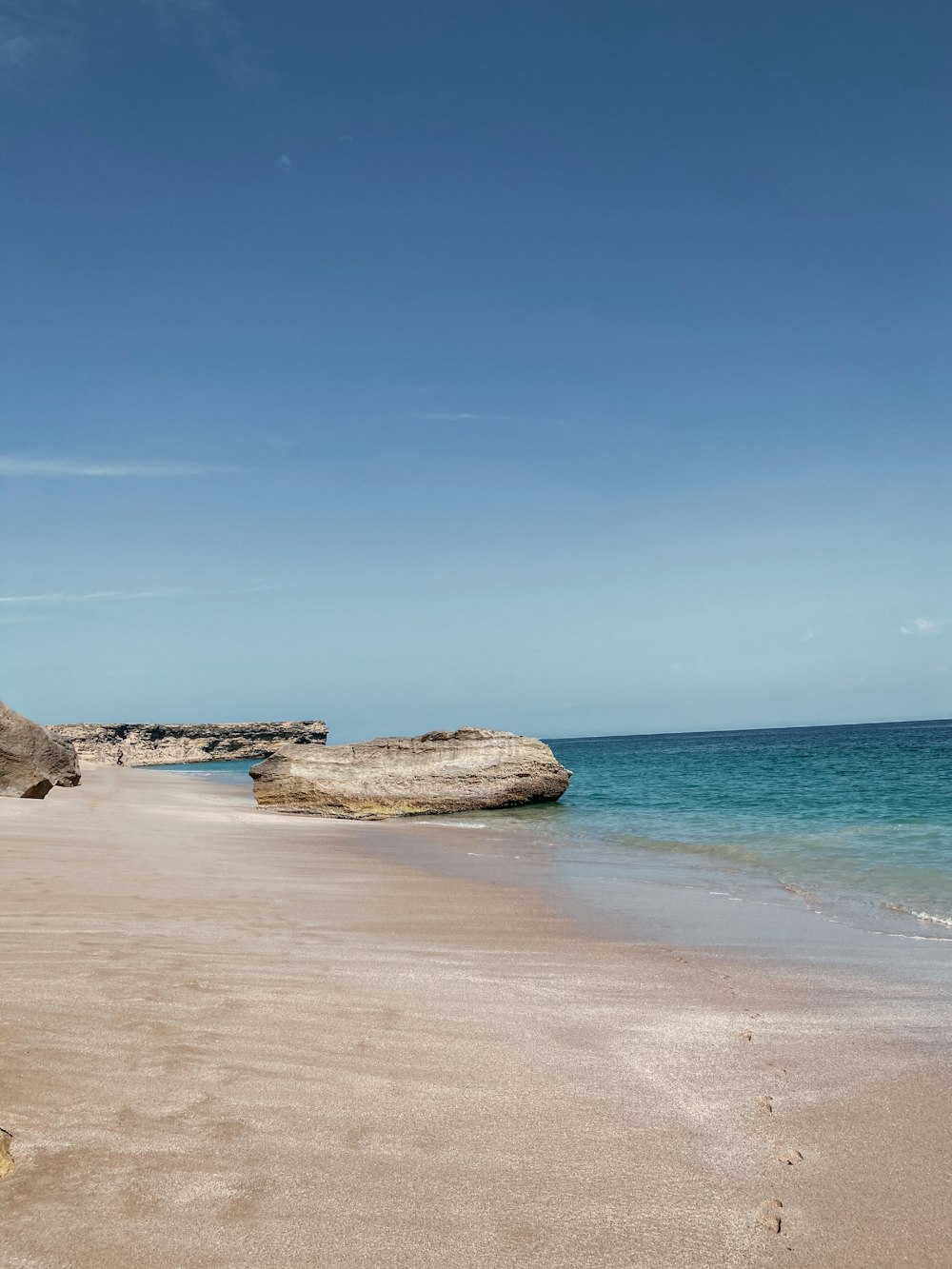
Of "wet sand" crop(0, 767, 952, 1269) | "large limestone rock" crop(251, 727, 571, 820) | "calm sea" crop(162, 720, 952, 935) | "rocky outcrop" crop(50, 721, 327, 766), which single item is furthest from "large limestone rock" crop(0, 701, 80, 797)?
"rocky outcrop" crop(50, 721, 327, 766)

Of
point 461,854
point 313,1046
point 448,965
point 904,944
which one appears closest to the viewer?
point 313,1046

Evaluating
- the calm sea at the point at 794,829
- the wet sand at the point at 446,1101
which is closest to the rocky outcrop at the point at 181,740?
the calm sea at the point at 794,829

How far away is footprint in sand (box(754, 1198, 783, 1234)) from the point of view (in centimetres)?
240

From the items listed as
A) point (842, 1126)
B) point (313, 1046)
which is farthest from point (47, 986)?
point (842, 1126)

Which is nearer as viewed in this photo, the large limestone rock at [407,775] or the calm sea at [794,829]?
the calm sea at [794,829]

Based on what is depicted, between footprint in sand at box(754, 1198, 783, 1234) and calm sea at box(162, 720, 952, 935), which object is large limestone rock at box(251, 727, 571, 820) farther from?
footprint in sand at box(754, 1198, 783, 1234)

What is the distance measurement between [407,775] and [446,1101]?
56.7 ft

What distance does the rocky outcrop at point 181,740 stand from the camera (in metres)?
92.6

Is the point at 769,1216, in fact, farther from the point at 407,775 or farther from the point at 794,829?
the point at 407,775

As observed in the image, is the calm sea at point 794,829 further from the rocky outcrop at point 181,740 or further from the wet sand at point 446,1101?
the rocky outcrop at point 181,740

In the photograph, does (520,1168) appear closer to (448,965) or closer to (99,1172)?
(99,1172)

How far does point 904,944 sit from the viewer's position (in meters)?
6.56

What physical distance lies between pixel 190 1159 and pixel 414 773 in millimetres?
17906

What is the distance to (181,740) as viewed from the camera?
99.1 m
